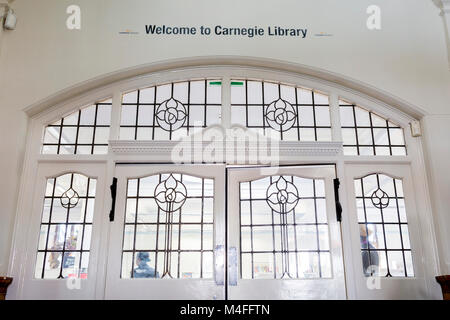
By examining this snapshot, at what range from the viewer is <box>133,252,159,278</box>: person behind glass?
3.62 m

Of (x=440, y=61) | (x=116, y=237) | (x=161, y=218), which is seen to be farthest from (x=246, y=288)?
(x=440, y=61)

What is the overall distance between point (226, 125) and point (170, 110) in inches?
25.6

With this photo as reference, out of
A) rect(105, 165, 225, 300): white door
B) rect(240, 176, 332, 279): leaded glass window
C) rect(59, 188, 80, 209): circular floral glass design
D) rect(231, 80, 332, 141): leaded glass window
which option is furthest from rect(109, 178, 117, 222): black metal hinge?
rect(231, 80, 332, 141): leaded glass window

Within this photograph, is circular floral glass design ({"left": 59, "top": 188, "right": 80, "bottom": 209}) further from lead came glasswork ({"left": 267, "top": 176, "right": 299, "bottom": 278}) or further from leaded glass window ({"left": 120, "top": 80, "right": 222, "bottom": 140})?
lead came glasswork ({"left": 267, "top": 176, "right": 299, "bottom": 278})

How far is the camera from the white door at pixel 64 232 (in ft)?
11.7

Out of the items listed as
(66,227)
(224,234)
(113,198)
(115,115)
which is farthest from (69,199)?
(224,234)

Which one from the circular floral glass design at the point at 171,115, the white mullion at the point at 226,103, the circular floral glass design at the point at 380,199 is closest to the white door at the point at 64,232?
the circular floral glass design at the point at 171,115

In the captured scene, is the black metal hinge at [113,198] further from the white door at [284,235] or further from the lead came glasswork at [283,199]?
the lead came glasswork at [283,199]

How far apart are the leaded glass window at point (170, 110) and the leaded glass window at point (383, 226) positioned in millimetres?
1741

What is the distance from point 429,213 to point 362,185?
0.69 meters

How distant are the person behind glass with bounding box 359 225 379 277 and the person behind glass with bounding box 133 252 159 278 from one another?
6.56 ft

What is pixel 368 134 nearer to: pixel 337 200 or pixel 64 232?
pixel 337 200

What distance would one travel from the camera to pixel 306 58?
13.6ft

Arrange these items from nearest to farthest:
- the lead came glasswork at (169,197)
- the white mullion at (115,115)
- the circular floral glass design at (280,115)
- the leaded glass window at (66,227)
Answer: the leaded glass window at (66,227) < the lead came glasswork at (169,197) < the white mullion at (115,115) < the circular floral glass design at (280,115)
